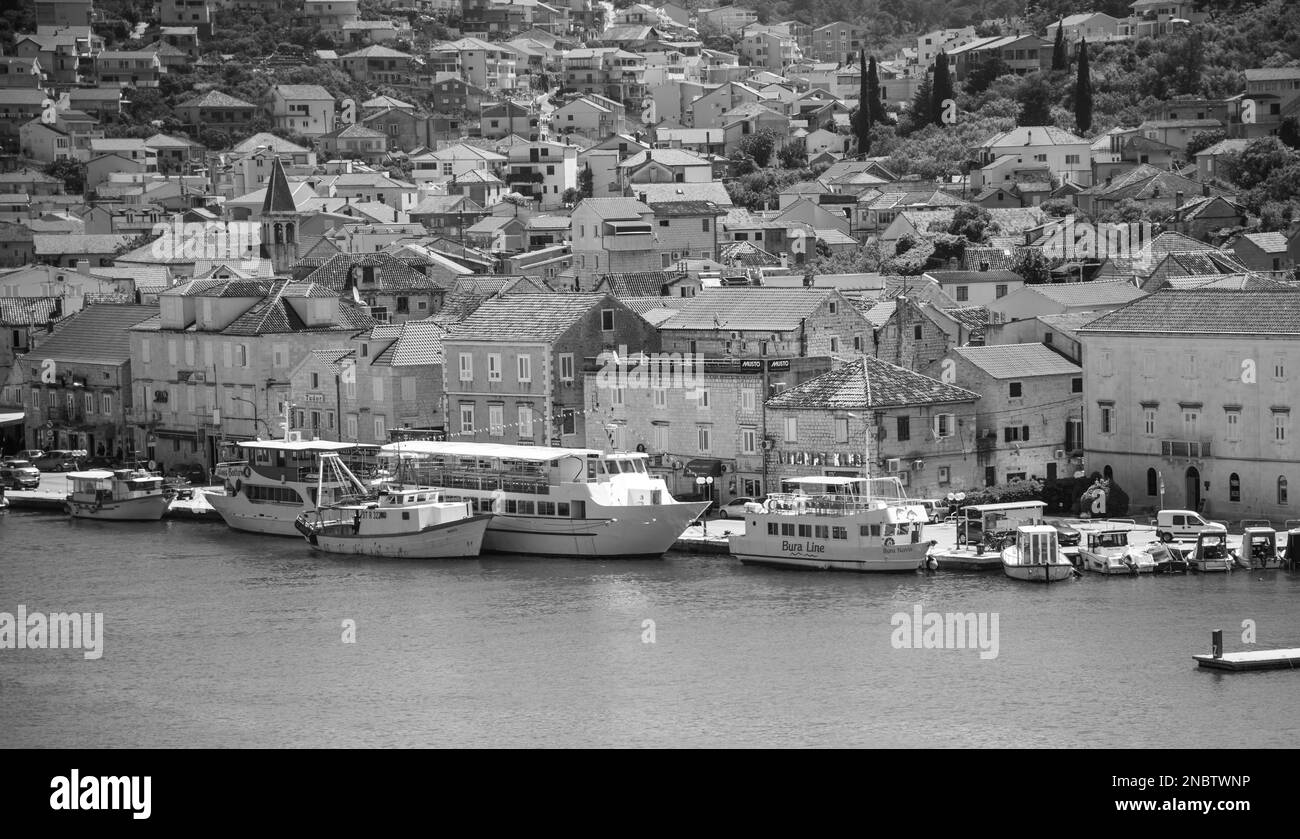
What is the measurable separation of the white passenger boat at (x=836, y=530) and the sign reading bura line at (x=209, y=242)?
5078 cm

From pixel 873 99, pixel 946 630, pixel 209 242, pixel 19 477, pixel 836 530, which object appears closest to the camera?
pixel 946 630

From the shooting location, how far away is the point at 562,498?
5456 centimetres

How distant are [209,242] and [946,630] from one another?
6536 centimetres

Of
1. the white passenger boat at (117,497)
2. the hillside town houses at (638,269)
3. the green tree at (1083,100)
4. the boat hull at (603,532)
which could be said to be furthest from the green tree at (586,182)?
the boat hull at (603,532)

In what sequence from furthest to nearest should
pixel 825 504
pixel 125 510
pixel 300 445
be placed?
1. pixel 125 510
2. pixel 300 445
3. pixel 825 504

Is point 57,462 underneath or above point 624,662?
above

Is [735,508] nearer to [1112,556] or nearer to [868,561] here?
[868,561]

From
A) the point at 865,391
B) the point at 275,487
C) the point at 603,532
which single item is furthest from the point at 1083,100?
the point at 603,532

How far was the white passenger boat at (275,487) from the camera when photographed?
6050 cm

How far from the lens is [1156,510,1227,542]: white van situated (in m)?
49.7

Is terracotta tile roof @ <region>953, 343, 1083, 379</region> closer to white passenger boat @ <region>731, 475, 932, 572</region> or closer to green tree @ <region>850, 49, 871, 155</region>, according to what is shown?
white passenger boat @ <region>731, 475, 932, 572</region>

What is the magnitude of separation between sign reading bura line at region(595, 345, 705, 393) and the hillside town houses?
0.11 m
